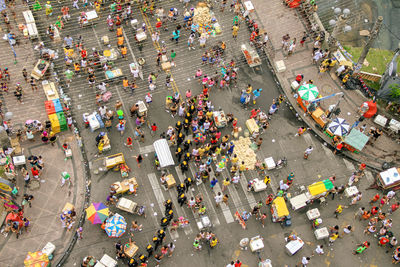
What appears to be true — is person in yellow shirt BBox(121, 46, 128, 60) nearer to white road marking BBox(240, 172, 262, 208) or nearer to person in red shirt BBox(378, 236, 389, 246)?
white road marking BBox(240, 172, 262, 208)

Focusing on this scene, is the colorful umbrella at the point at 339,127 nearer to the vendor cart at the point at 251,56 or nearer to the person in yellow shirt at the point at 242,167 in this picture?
the person in yellow shirt at the point at 242,167

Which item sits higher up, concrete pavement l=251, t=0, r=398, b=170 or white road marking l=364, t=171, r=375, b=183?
concrete pavement l=251, t=0, r=398, b=170

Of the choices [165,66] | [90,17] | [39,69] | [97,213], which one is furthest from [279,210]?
[90,17]

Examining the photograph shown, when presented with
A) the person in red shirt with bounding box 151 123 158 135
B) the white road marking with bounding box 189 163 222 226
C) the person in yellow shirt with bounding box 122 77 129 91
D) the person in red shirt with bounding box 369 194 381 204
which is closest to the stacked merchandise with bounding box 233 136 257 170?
the white road marking with bounding box 189 163 222 226

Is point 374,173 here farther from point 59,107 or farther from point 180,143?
point 59,107

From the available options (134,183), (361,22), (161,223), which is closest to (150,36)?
(134,183)

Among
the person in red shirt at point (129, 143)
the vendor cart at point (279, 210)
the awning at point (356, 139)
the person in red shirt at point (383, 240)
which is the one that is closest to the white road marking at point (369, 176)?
the awning at point (356, 139)
